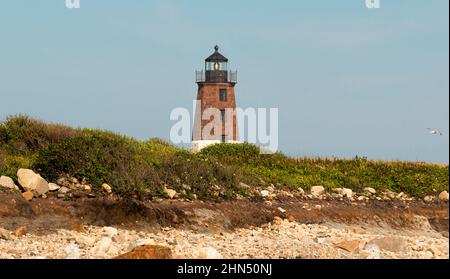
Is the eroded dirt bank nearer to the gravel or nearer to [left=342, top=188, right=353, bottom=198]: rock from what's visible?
the gravel

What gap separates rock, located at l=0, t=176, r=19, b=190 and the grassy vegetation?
0.66 m

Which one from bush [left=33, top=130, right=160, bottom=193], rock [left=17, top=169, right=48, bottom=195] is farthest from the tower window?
rock [left=17, top=169, right=48, bottom=195]

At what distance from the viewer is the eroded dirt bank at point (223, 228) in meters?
14.3

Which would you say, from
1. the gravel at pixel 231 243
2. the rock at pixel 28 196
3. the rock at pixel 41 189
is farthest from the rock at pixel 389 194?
the rock at pixel 28 196

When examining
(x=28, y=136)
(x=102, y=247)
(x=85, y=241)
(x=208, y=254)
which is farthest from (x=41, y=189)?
(x=208, y=254)

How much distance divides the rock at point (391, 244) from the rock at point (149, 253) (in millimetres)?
4063

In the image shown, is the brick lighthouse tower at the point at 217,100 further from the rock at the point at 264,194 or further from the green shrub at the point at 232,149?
the rock at the point at 264,194

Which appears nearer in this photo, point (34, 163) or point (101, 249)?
point (101, 249)

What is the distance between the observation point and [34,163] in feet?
63.6

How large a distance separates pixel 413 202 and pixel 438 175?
11.7 ft
